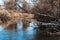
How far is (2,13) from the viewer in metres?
12.6

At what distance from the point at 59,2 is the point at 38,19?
167 centimetres

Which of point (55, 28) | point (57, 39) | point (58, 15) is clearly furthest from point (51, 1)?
point (57, 39)

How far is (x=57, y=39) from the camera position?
810 cm

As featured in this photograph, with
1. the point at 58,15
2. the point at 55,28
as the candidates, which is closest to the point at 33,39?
the point at 55,28

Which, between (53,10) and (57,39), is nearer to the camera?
(57,39)

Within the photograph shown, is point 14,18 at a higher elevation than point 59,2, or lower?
lower

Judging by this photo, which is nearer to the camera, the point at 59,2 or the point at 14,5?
the point at 59,2

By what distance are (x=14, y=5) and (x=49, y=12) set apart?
2.59 m

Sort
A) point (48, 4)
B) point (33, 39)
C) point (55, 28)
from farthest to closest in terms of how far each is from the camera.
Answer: point (48, 4)
point (55, 28)
point (33, 39)

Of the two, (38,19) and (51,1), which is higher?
(51,1)

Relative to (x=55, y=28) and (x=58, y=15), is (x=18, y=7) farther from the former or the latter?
(x=55, y=28)

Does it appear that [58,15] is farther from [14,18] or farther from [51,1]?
[14,18]

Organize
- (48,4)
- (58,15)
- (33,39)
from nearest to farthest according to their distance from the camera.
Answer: (33,39) → (58,15) → (48,4)

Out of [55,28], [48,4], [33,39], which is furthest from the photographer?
[48,4]
